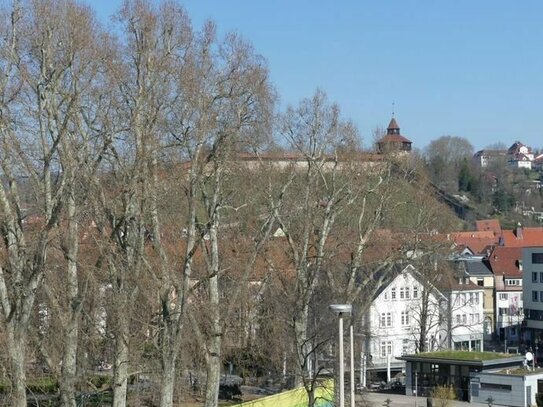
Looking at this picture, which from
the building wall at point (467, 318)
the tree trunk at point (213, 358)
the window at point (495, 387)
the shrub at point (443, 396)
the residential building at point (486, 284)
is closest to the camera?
the tree trunk at point (213, 358)

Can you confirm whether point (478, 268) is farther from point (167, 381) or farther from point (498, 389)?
point (167, 381)

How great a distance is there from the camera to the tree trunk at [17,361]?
19.5 meters

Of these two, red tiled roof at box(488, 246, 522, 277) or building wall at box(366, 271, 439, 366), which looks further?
red tiled roof at box(488, 246, 522, 277)

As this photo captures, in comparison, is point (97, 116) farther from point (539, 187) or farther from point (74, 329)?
point (539, 187)

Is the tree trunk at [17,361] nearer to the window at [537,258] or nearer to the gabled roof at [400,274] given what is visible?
the gabled roof at [400,274]

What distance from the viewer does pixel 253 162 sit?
1215 inches

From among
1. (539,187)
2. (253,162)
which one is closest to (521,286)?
(253,162)

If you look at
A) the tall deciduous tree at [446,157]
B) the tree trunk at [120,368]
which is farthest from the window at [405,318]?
the tall deciduous tree at [446,157]

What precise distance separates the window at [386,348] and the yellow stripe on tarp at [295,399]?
86.6ft

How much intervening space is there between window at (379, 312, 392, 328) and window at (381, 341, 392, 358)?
3.38 ft

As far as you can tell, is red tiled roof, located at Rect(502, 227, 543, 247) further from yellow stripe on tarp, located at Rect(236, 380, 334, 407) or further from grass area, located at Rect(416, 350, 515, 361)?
yellow stripe on tarp, located at Rect(236, 380, 334, 407)

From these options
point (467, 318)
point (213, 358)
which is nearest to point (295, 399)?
point (213, 358)

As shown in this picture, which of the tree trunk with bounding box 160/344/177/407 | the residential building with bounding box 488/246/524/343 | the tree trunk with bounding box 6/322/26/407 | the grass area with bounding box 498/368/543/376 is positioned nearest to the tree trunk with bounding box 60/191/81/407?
the tree trunk with bounding box 6/322/26/407

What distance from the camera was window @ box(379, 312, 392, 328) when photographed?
2335 inches
